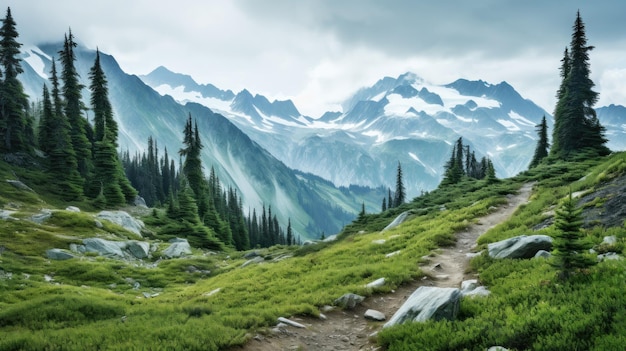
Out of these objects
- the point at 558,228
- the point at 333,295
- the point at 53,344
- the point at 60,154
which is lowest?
the point at 333,295

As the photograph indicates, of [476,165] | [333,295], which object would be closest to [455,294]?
[333,295]

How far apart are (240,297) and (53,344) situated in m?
8.88

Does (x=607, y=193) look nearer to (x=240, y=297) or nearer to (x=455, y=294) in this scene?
(x=455, y=294)

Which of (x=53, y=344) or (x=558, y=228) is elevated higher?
(x=558, y=228)

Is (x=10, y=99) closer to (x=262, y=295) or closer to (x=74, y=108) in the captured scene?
(x=74, y=108)

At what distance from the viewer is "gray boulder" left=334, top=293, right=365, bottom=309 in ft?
45.9

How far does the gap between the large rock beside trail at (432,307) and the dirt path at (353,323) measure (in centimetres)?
131

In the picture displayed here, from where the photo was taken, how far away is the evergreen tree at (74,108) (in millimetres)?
71438

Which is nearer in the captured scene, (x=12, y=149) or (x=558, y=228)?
(x=558, y=228)

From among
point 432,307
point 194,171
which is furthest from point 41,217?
point 432,307

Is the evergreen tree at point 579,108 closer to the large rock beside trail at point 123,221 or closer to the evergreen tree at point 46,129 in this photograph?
the large rock beside trail at point 123,221

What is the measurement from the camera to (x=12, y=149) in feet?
205

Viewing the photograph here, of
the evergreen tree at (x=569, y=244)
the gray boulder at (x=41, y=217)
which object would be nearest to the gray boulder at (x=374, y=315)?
the evergreen tree at (x=569, y=244)

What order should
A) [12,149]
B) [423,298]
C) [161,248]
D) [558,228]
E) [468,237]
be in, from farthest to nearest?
[12,149] → [161,248] → [468,237] → [423,298] → [558,228]
